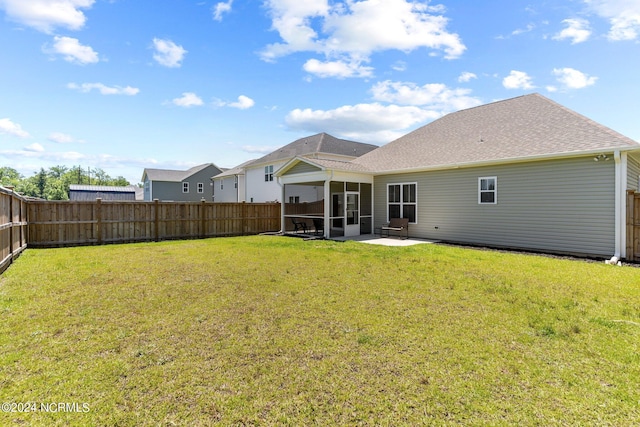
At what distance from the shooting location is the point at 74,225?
1179 cm

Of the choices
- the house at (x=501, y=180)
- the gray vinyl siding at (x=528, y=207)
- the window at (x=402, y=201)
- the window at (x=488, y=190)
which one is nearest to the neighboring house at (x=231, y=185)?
the house at (x=501, y=180)

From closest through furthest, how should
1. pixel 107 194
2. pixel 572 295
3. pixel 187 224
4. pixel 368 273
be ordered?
pixel 572 295 → pixel 368 273 → pixel 187 224 → pixel 107 194

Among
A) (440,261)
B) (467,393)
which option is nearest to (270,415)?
(467,393)

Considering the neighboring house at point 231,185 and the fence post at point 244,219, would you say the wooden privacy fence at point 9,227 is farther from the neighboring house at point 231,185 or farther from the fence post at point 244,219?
the neighboring house at point 231,185

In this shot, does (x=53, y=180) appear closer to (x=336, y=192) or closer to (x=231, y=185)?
(x=231, y=185)

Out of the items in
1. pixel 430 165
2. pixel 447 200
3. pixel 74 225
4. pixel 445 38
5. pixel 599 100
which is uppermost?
pixel 445 38

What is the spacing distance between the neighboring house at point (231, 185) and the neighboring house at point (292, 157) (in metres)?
1.76

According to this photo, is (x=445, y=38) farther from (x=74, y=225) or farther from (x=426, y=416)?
(x=74, y=225)

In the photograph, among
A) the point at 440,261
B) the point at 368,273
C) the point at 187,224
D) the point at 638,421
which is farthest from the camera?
the point at 187,224

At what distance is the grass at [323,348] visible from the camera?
2.40 meters

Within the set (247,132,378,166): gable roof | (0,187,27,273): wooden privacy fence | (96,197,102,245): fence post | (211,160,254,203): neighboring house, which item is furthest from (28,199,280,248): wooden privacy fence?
(211,160,254,203): neighboring house

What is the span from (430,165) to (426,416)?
11325mm

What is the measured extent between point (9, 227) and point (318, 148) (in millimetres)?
17337

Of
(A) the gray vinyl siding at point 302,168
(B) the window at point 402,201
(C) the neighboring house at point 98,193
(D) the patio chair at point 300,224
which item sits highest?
(C) the neighboring house at point 98,193
